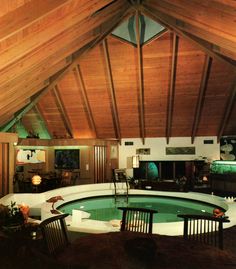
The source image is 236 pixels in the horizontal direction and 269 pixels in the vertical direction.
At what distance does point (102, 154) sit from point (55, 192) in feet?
15.5

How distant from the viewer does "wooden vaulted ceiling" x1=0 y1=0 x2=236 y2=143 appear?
457cm

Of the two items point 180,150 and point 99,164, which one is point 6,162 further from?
point 180,150

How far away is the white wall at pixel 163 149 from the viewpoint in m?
15.2

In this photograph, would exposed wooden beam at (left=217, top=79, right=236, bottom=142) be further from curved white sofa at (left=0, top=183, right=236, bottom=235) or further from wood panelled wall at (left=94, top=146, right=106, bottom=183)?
wood panelled wall at (left=94, top=146, right=106, bottom=183)

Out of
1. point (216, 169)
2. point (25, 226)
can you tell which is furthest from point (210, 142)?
point (25, 226)

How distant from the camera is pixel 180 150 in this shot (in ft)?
51.2

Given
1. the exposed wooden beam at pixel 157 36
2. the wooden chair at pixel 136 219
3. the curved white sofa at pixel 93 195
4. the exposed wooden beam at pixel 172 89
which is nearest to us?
the wooden chair at pixel 136 219

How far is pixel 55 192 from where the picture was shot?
10.9m

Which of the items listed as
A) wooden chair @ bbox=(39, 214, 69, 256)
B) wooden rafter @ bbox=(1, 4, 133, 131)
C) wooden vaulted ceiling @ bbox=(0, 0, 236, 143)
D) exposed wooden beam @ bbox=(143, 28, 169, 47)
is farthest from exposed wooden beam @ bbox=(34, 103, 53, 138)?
wooden chair @ bbox=(39, 214, 69, 256)

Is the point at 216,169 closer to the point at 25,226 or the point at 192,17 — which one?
the point at 192,17

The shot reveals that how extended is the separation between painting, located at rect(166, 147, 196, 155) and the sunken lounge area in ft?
0.18

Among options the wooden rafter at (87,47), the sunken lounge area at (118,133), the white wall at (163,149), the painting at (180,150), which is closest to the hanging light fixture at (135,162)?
the sunken lounge area at (118,133)

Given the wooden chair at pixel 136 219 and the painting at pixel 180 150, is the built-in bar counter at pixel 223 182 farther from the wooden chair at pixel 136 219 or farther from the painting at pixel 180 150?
the wooden chair at pixel 136 219

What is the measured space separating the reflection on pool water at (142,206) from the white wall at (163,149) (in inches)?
123
